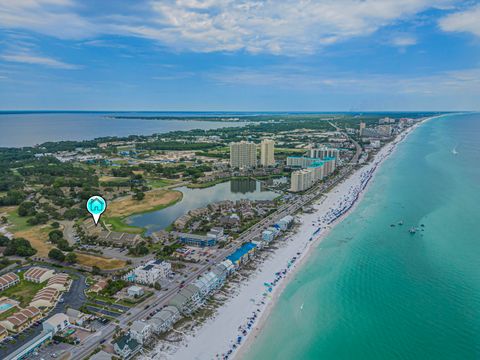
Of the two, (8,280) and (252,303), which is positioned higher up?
(8,280)

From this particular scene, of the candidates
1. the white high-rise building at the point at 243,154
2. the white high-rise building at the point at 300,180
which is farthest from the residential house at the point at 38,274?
the white high-rise building at the point at 243,154

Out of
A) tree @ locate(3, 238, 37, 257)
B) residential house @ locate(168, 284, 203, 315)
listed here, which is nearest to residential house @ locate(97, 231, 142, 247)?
tree @ locate(3, 238, 37, 257)

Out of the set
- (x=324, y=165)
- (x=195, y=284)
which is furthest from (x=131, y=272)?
(x=324, y=165)

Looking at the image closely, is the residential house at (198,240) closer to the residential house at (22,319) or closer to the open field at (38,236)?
the open field at (38,236)

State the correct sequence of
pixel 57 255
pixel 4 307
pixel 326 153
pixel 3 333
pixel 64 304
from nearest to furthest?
pixel 3 333 < pixel 4 307 < pixel 64 304 < pixel 57 255 < pixel 326 153

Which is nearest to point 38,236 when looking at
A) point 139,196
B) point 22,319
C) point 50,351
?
point 139,196

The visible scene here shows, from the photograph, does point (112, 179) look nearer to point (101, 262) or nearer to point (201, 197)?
point (201, 197)

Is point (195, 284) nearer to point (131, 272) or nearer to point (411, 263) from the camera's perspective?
point (131, 272)

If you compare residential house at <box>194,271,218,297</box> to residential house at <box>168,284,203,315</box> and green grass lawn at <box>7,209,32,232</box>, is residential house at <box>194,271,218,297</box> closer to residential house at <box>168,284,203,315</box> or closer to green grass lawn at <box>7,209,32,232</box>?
residential house at <box>168,284,203,315</box>

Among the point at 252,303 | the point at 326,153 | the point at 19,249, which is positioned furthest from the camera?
the point at 326,153
